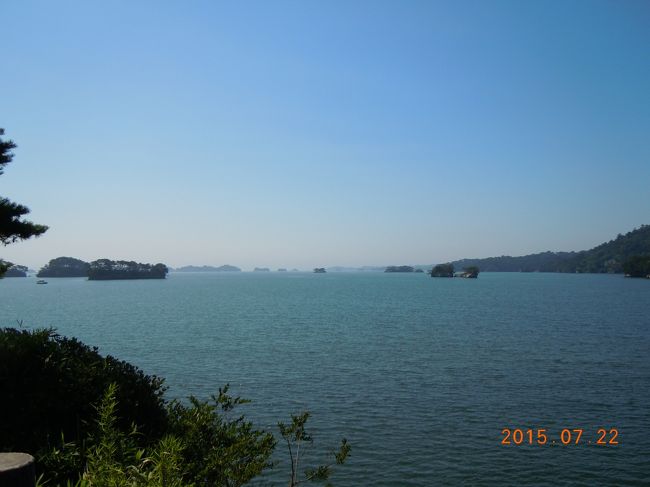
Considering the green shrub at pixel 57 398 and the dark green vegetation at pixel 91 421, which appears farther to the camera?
the green shrub at pixel 57 398

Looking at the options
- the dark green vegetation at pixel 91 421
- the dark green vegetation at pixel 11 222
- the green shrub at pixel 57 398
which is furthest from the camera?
the dark green vegetation at pixel 11 222

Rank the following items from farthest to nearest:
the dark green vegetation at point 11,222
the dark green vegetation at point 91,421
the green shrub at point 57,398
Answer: the dark green vegetation at point 11,222
the green shrub at point 57,398
the dark green vegetation at point 91,421

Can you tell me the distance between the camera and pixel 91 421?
9633mm

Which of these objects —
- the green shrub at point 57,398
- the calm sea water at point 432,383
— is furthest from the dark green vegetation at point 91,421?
the calm sea water at point 432,383

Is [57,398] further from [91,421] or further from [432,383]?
[432,383]

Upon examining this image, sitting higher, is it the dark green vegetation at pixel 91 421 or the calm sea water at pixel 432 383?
the dark green vegetation at pixel 91 421

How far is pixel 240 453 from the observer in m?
10.8

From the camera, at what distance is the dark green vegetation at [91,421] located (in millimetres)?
7766

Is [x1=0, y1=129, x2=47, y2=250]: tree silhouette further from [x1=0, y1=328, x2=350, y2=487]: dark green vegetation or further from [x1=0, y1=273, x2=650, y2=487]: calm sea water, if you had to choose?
[x1=0, y1=273, x2=650, y2=487]: calm sea water

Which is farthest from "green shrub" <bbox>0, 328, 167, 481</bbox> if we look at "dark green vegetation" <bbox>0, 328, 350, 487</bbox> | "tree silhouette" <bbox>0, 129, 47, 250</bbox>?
"tree silhouette" <bbox>0, 129, 47, 250</bbox>

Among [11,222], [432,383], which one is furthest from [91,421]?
[432,383]

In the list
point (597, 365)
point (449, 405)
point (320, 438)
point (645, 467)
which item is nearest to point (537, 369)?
point (597, 365)

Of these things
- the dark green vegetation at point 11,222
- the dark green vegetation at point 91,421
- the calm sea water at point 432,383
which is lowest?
the calm sea water at point 432,383

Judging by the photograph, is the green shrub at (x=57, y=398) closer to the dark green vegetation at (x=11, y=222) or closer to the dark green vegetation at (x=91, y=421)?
the dark green vegetation at (x=91, y=421)
